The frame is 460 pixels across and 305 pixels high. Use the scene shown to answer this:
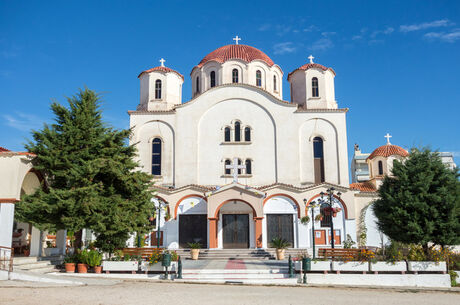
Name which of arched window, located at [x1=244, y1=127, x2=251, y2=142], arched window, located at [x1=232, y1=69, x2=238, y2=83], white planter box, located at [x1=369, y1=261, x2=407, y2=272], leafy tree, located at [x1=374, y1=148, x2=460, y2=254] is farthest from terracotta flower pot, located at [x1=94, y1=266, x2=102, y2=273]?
arched window, located at [x1=232, y1=69, x2=238, y2=83]

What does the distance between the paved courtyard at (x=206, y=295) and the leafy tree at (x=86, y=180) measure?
3.59 m

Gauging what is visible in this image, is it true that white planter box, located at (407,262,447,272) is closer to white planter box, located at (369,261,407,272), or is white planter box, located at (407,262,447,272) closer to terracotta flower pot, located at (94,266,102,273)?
white planter box, located at (369,261,407,272)

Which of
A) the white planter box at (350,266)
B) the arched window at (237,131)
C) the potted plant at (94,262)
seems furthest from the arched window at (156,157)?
the white planter box at (350,266)

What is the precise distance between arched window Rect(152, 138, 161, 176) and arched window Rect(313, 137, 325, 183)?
10.9 m

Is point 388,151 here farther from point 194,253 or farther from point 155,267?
point 155,267

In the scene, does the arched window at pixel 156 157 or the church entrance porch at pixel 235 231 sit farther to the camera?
the arched window at pixel 156 157

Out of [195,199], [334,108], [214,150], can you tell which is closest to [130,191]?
[195,199]

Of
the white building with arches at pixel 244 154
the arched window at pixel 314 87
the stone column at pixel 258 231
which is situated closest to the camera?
the stone column at pixel 258 231

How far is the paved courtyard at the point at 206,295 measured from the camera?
10.8m

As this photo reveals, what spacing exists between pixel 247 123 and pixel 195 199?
6.63 metres

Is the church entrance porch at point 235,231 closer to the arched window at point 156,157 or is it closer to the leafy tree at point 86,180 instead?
the arched window at point 156,157

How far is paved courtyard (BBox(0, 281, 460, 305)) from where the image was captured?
10.8 meters

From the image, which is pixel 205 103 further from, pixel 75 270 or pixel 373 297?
pixel 373 297

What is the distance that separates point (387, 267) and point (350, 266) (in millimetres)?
1424
